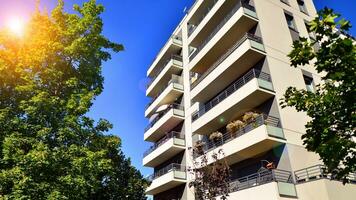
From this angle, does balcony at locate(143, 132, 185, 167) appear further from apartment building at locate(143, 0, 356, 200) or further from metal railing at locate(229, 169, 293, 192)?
metal railing at locate(229, 169, 293, 192)

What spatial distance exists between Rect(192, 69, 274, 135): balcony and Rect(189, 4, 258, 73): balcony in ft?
12.0

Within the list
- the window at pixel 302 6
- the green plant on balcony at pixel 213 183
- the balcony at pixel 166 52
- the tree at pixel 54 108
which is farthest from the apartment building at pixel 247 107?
the tree at pixel 54 108

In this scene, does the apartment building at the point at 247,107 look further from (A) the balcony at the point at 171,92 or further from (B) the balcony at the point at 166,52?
(B) the balcony at the point at 166,52

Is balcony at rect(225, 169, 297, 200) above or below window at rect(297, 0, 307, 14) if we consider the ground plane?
below

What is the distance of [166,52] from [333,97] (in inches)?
1137

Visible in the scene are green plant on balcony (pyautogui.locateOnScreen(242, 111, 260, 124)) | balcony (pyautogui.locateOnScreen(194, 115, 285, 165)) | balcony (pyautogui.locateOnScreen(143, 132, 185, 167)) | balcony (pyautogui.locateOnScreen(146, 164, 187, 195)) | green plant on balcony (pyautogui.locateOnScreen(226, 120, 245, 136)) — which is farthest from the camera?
balcony (pyautogui.locateOnScreen(143, 132, 185, 167))

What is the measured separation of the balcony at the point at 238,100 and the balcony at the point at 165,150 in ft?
12.3

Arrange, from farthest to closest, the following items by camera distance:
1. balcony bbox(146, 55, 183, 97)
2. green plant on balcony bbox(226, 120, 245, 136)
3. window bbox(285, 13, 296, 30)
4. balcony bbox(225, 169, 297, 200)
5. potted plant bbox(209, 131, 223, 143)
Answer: balcony bbox(146, 55, 183, 97)
window bbox(285, 13, 296, 30)
green plant on balcony bbox(226, 120, 245, 136)
potted plant bbox(209, 131, 223, 143)
balcony bbox(225, 169, 297, 200)

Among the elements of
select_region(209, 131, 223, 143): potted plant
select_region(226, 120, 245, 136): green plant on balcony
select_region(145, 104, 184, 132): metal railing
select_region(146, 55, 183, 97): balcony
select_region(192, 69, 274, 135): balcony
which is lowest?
select_region(209, 131, 223, 143): potted plant

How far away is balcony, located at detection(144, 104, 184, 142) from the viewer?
2991cm

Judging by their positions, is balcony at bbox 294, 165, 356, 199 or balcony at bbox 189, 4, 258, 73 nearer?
balcony at bbox 294, 165, 356, 199

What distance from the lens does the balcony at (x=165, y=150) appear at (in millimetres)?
28234

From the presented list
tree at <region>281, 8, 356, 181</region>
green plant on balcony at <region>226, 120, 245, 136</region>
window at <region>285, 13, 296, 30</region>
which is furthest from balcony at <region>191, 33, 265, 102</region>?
tree at <region>281, 8, 356, 181</region>

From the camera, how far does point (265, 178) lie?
56.0ft
